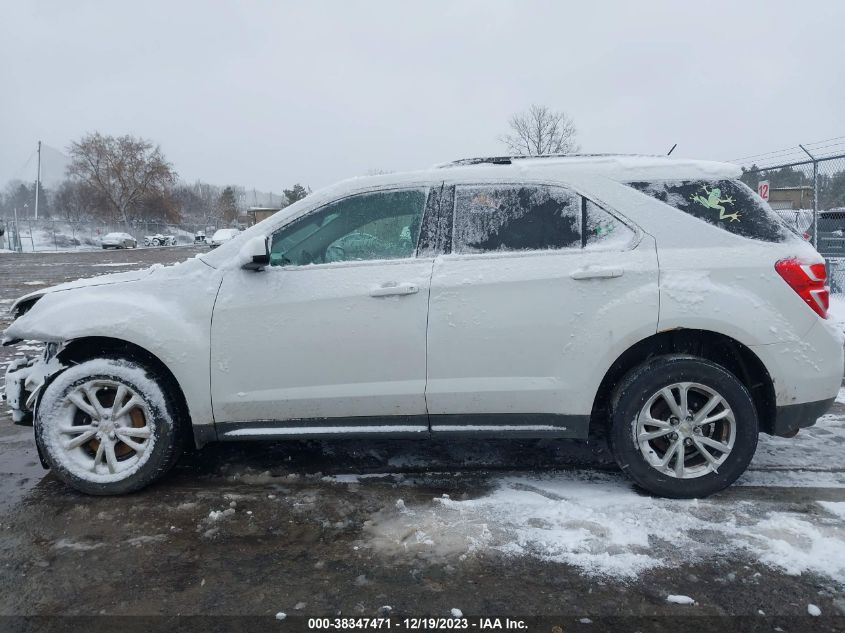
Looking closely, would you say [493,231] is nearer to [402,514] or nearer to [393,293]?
[393,293]

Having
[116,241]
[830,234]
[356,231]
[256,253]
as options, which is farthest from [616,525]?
[116,241]

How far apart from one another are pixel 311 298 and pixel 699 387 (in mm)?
2086

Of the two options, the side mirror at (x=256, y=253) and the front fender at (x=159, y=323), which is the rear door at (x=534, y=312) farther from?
the front fender at (x=159, y=323)

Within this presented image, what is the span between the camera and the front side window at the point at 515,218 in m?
3.27

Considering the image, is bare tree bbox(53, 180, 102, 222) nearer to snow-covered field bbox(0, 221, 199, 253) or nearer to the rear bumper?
snow-covered field bbox(0, 221, 199, 253)

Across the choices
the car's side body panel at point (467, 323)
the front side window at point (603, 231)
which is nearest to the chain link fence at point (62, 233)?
the car's side body panel at point (467, 323)

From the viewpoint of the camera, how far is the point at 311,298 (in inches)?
128

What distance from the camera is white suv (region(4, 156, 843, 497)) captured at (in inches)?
123

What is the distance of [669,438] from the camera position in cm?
323

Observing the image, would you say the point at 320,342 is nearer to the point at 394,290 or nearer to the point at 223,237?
the point at 394,290

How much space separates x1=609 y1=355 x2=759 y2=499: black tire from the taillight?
54 centimetres

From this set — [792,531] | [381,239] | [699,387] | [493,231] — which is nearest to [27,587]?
[381,239]

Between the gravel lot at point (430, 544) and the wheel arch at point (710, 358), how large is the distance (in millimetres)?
510

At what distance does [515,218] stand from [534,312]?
546 mm
